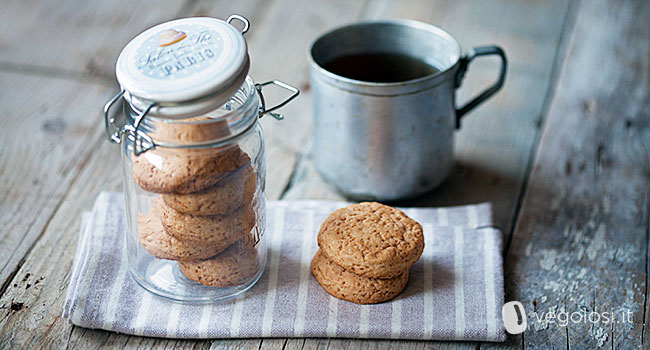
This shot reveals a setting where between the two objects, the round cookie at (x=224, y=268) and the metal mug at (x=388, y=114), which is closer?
the round cookie at (x=224, y=268)

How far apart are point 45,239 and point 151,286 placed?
0.20m

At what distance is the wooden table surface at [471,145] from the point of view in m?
0.80

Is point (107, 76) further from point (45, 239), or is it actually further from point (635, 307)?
point (635, 307)

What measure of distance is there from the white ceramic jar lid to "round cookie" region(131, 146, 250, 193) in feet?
0.23

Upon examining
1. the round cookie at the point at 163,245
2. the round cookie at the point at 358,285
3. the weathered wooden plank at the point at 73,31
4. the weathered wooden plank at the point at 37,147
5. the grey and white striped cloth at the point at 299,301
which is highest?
the round cookie at the point at 163,245

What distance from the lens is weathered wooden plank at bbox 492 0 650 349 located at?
786 mm

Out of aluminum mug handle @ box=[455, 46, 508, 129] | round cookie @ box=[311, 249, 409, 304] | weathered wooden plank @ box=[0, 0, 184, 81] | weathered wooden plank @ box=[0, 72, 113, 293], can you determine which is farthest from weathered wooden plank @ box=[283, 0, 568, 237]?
weathered wooden plank @ box=[0, 0, 184, 81]

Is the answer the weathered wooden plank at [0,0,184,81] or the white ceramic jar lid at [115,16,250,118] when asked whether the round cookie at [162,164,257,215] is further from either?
the weathered wooden plank at [0,0,184,81]

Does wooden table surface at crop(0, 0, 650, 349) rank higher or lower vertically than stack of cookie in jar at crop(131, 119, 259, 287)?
lower

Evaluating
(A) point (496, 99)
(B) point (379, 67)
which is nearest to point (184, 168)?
(B) point (379, 67)

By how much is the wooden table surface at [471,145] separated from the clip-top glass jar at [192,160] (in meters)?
0.09

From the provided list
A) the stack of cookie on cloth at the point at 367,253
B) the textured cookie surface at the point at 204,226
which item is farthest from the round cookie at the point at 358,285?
the textured cookie surface at the point at 204,226

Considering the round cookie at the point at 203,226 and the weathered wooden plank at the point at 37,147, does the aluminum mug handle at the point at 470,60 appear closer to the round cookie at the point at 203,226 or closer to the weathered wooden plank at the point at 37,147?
the round cookie at the point at 203,226

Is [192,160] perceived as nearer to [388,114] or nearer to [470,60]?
[388,114]
